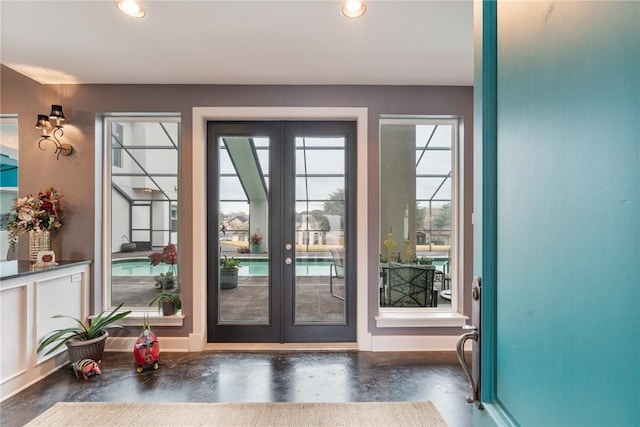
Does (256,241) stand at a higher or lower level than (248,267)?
higher

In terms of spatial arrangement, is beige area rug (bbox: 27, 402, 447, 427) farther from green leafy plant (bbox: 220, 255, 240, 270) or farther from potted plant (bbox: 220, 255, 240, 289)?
green leafy plant (bbox: 220, 255, 240, 270)

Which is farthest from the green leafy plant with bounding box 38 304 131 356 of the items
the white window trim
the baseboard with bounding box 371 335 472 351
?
the white window trim

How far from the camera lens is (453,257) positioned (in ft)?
10.3

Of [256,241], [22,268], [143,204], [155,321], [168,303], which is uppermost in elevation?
[143,204]

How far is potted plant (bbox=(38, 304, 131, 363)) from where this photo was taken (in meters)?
2.50

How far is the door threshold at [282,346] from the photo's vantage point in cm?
297

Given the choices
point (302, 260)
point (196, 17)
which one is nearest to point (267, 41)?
point (196, 17)

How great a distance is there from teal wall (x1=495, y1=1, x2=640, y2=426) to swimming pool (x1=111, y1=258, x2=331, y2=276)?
2520 millimetres

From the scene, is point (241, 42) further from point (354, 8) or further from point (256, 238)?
point (256, 238)

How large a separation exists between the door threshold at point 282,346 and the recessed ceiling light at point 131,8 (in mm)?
2834

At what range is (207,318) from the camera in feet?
10.2

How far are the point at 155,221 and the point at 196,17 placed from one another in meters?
2.02

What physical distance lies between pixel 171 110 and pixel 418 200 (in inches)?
106

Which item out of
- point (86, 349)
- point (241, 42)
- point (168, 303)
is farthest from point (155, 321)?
point (241, 42)
